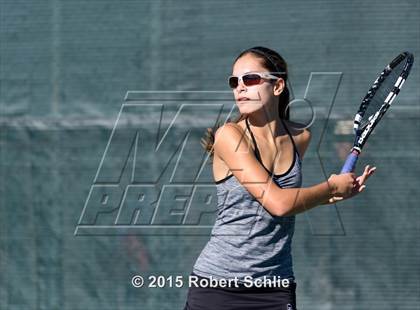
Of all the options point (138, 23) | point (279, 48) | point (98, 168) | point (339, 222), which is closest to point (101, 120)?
point (98, 168)

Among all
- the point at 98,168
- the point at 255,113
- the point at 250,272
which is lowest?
the point at 250,272

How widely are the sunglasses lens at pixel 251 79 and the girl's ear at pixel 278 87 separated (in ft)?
0.31

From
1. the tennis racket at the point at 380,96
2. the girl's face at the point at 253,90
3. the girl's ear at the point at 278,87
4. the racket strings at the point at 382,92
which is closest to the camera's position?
the girl's face at the point at 253,90

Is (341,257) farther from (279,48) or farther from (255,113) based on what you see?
(255,113)

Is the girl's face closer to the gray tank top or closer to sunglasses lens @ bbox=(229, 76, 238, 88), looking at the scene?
sunglasses lens @ bbox=(229, 76, 238, 88)

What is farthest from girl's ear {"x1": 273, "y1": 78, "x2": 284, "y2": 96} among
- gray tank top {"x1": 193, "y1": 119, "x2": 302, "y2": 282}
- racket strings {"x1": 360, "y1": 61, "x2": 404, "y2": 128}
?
racket strings {"x1": 360, "y1": 61, "x2": 404, "y2": 128}

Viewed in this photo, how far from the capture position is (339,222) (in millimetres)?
4098

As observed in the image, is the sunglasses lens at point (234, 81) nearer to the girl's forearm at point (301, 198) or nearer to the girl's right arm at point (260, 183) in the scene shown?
the girl's right arm at point (260, 183)

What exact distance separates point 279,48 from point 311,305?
46.1 inches

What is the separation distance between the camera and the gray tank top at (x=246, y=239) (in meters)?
2.75

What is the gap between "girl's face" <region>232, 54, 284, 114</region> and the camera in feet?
9.29

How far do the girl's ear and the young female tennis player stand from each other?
7cm

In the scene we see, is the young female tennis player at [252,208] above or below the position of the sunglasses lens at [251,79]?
below

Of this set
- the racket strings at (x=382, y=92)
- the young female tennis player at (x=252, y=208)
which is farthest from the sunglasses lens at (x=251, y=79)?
the racket strings at (x=382, y=92)
